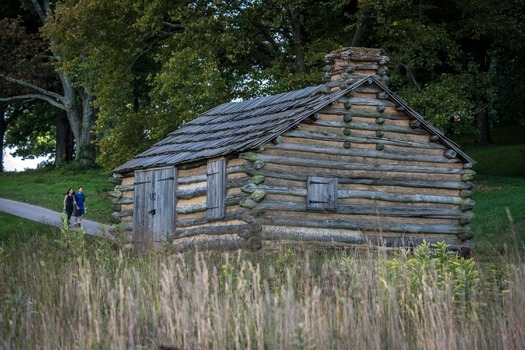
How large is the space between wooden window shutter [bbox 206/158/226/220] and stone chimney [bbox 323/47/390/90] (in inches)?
126

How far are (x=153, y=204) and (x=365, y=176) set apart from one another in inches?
203

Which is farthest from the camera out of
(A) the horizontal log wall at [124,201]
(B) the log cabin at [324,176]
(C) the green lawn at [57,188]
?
(C) the green lawn at [57,188]

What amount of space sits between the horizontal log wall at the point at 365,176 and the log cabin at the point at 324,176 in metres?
0.02

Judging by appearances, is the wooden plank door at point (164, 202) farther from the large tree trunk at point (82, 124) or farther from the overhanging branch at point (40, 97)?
the overhanging branch at point (40, 97)

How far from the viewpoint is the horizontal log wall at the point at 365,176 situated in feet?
63.6

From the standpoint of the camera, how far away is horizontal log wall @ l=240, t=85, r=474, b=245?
63.6ft

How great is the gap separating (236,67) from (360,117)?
1587 cm

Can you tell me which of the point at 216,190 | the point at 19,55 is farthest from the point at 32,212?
the point at 216,190

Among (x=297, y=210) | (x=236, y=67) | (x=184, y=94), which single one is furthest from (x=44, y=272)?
(x=236, y=67)

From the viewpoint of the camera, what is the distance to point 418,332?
704cm

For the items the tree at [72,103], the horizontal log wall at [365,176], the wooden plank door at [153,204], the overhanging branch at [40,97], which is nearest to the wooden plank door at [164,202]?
the wooden plank door at [153,204]

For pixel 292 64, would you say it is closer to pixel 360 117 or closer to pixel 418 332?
pixel 360 117

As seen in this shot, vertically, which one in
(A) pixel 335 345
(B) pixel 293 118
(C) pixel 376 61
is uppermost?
(C) pixel 376 61

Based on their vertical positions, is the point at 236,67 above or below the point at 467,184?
above
